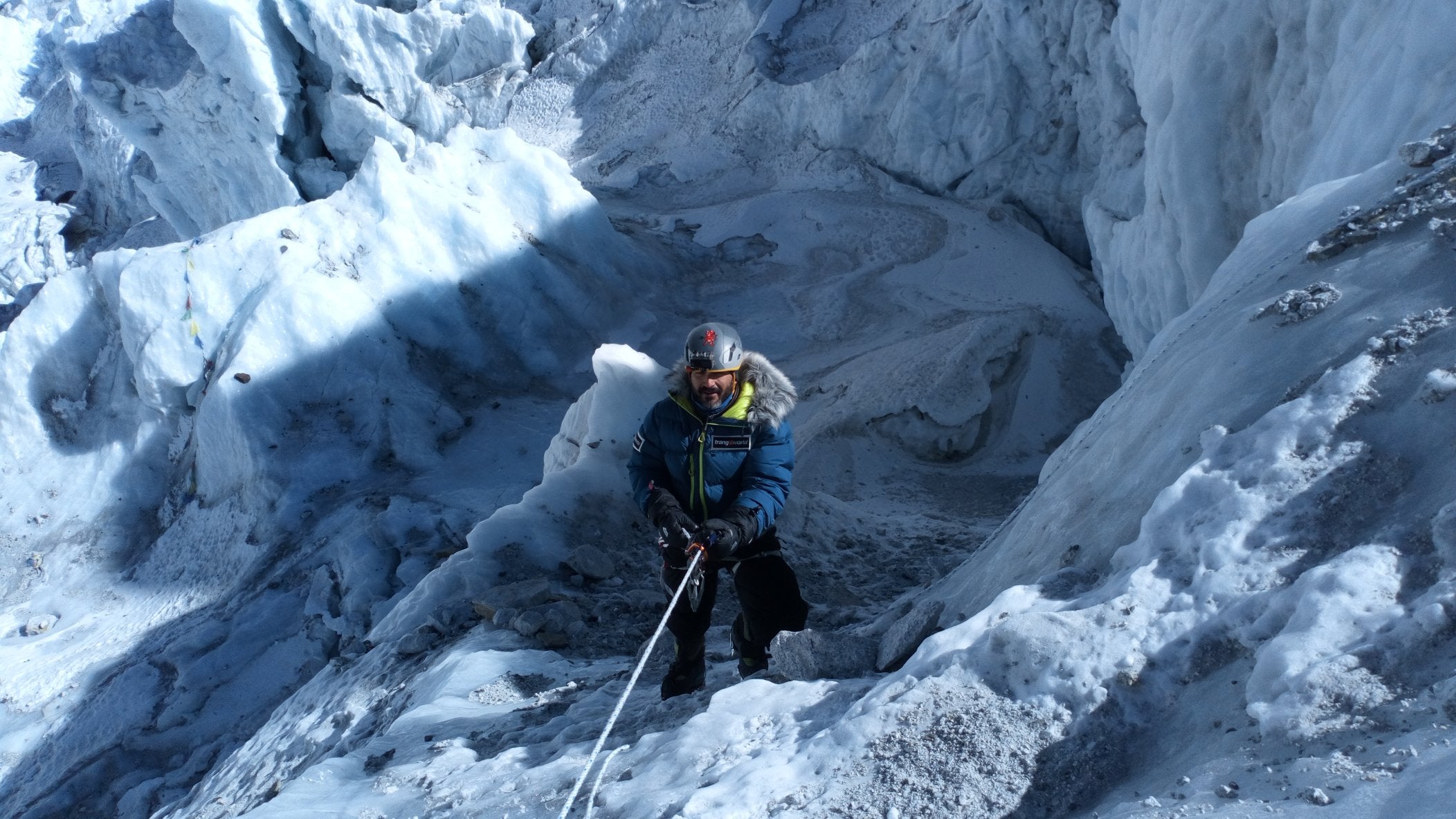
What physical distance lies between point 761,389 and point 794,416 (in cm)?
505

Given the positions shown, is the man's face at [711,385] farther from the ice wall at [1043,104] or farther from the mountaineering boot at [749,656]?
the ice wall at [1043,104]

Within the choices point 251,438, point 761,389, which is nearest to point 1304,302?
point 761,389

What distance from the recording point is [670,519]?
2934 mm

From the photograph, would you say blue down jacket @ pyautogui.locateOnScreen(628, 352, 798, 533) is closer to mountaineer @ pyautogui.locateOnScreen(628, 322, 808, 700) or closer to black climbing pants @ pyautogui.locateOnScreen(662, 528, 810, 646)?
mountaineer @ pyautogui.locateOnScreen(628, 322, 808, 700)

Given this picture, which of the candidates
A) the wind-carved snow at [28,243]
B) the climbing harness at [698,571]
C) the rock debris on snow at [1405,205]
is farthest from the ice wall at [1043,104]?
the wind-carved snow at [28,243]

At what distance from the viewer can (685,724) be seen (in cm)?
239

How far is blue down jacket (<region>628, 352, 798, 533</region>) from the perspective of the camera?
302 centimetres

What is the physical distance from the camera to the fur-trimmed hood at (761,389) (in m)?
3.02

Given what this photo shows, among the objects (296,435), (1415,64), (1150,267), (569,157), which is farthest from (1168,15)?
(569,157)

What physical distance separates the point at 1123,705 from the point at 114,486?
864cm

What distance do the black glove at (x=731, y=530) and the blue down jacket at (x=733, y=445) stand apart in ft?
0.13

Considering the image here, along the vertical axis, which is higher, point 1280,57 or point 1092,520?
point 1280,57

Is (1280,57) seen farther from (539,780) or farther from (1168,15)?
(539,780)

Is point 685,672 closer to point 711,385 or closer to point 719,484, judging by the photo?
point 719,484
